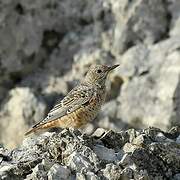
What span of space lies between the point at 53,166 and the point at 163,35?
9.69m

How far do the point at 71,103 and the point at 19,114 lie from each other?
4820mm

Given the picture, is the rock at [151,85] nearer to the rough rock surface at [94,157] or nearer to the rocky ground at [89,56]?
the rocky ground at [89,56]

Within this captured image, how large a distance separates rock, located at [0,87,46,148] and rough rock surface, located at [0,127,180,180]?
251 inches

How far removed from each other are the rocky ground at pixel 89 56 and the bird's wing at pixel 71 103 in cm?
417

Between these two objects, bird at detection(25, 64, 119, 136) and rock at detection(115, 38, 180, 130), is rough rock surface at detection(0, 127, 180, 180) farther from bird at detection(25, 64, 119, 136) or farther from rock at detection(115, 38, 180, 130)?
rock at detection(115, 38, 180, 130)

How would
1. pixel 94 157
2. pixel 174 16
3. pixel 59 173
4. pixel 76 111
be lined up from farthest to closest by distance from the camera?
pixel 174 16 → pixel 76 111 → pixel 94 157 → pixel 59 173

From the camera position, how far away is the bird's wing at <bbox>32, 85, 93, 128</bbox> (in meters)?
12.7

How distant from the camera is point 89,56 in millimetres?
18484

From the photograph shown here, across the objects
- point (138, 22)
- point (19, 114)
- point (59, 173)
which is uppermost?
point (59, 173)

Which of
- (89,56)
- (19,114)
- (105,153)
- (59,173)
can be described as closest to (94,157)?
(105,153)

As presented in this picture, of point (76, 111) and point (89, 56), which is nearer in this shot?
point (76, 111)

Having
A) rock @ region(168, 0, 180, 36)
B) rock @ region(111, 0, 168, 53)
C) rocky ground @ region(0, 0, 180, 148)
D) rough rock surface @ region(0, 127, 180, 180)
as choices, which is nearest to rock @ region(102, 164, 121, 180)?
rough rock surface @ region(0, 127, 180, 180)

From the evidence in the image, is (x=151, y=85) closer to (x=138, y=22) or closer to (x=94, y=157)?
(x=138, y=22)

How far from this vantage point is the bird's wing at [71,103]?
41.6 ft
